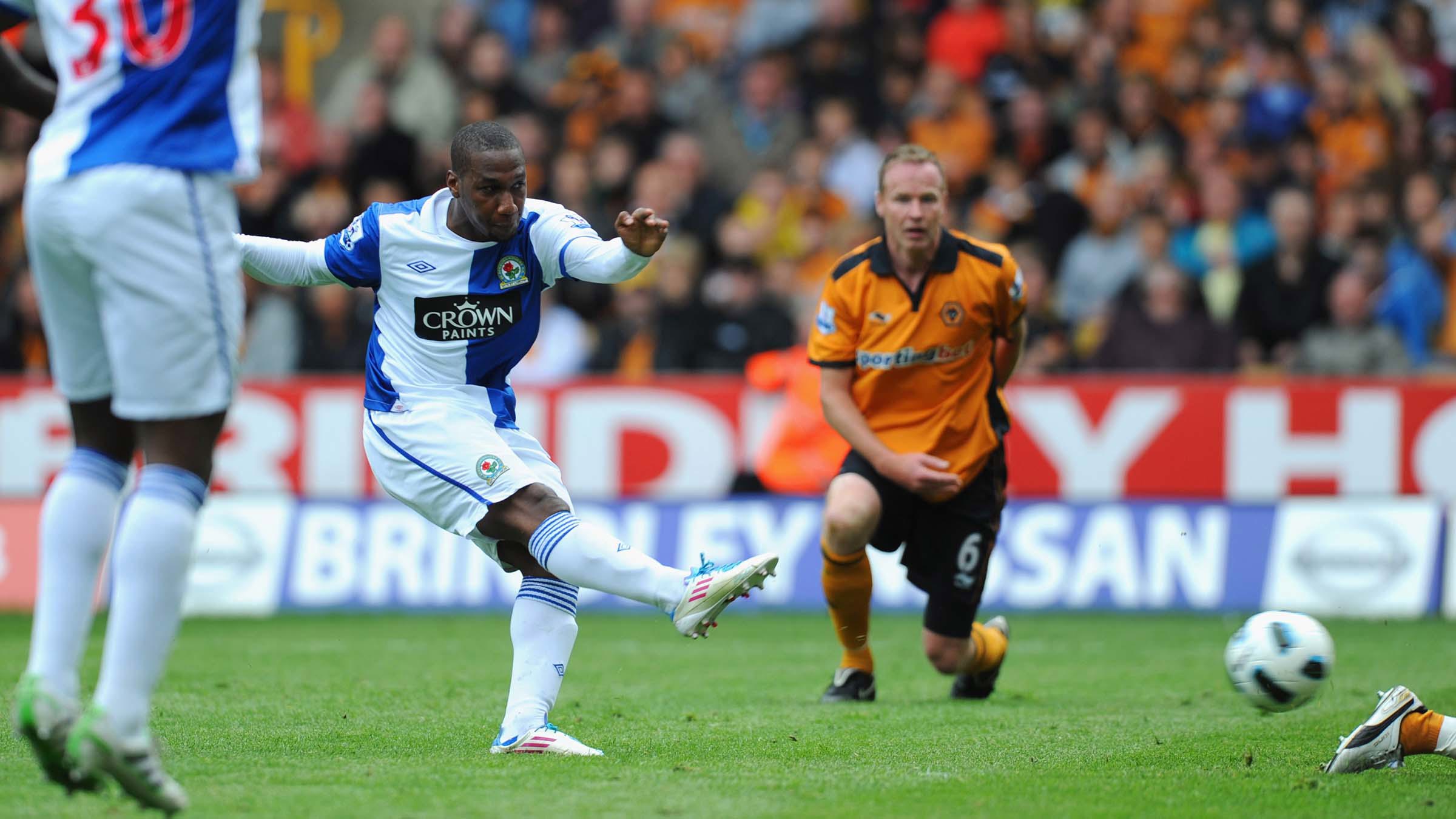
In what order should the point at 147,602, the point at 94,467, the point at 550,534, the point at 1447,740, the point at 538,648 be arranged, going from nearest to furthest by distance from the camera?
the point at 147,602 < the point at 94,467 < the point at 1447,740 < the point at 550,534 < the point at 538,648

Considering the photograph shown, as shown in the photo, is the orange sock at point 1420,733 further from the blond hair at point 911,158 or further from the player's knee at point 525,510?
the blond hair at point 911,158

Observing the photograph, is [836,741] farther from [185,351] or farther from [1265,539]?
[1265,539]

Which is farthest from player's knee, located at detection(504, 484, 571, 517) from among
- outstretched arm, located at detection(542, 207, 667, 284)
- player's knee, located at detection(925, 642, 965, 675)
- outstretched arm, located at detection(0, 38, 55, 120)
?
player's knee, located at detection(925, 642, 965, 675)

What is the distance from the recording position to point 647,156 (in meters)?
16.0

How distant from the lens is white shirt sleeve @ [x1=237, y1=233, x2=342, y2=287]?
577cm

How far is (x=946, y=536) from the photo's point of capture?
7590mm

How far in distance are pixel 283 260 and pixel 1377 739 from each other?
3780 millimetres

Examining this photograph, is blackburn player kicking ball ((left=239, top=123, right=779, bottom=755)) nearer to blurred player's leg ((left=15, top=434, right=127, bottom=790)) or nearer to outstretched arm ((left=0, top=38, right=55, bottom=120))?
outstretched arm ((left=0, top=38, right=55, bottom=120))

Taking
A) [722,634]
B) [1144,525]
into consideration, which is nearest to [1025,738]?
[722,634]

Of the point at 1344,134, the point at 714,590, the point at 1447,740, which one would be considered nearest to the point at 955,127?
the point at 1344,134

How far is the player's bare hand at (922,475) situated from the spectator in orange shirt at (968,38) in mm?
9841

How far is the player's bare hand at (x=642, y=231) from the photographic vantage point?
5.38 m

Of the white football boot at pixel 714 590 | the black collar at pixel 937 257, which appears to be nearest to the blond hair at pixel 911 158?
the black collar at pixel 937 257

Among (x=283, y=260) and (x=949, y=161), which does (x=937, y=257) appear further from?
(x=949, y=161)
